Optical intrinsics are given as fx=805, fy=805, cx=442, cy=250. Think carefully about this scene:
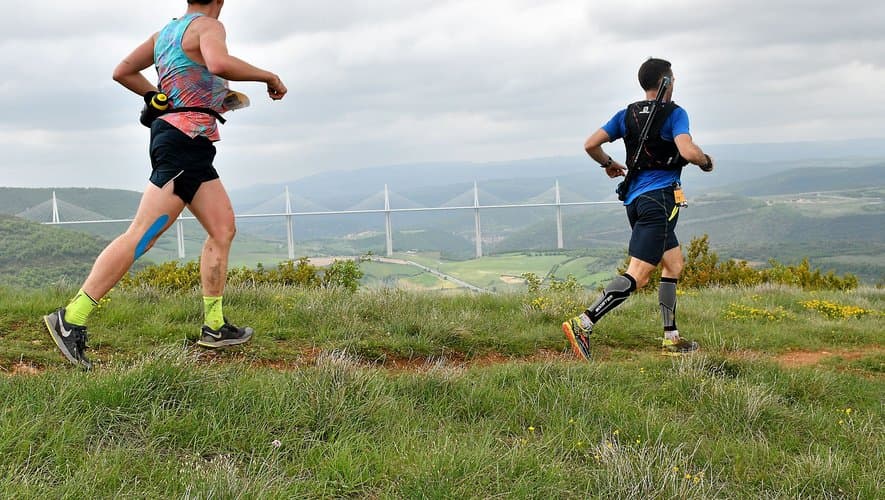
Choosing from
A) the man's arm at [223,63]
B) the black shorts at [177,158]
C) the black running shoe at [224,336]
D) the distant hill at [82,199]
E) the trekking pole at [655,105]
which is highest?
the distant hill at [82,199]

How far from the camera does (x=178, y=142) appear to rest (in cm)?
461

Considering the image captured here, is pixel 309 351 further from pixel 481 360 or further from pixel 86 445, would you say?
pixel 86 445

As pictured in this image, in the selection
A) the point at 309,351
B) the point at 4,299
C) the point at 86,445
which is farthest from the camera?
the point at 4,299

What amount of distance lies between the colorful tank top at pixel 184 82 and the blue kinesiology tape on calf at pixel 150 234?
520 millimetres

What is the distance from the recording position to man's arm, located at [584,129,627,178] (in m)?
6.14

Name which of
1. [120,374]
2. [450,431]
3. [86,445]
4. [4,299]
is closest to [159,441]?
[86,445]

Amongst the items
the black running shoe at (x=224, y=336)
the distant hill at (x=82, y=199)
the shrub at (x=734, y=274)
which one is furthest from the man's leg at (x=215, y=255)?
the distant hill at (x=82, y=199)

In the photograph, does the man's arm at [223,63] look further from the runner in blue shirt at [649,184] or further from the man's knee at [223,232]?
the runner in blue shirt at [649,184]

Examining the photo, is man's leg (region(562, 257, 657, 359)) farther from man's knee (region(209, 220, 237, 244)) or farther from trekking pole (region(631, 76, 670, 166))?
man's knee (region(209, 220, 237, 244))

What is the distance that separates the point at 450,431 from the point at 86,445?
4.74ft

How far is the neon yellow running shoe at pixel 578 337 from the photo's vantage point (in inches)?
220

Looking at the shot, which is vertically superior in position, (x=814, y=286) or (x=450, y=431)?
(x=450, y=431)

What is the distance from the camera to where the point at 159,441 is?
3.10 m

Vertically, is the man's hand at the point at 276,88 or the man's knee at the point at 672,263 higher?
the man's hand at the point at 276,88
